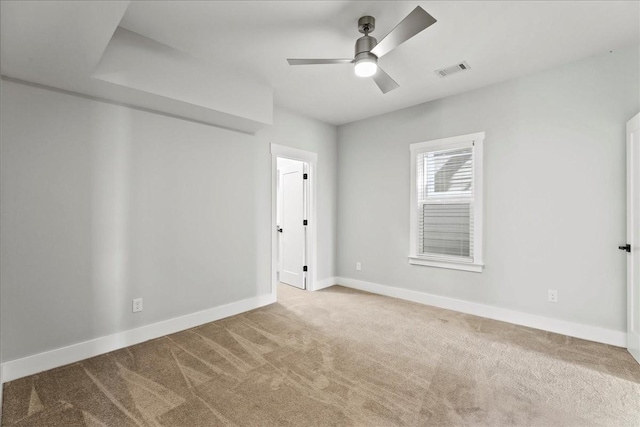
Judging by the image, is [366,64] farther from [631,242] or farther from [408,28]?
[631,242]

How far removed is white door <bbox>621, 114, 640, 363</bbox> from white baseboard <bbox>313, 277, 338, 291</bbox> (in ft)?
11.4

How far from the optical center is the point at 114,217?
2740mm

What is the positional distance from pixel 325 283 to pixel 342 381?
8.94 feet

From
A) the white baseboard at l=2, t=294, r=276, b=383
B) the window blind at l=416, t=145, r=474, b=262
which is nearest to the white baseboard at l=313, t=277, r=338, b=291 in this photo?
the white baseboard at l=2, t=294, r=276, b=383

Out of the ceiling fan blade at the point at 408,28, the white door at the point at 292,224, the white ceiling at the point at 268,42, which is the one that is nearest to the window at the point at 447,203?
the white ceiling at the point at 268,42

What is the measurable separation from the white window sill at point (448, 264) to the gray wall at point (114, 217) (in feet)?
6.81

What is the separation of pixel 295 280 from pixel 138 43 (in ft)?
12.1

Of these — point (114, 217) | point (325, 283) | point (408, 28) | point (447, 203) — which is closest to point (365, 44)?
point (408, 28)

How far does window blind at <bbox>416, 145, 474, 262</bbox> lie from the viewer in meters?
3.69

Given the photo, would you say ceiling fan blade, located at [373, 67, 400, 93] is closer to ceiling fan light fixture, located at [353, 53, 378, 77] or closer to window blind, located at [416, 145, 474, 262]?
ceiling fan light fixture, located at [353, 53, 378, 77]

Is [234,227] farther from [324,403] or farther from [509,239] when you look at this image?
[509,239]

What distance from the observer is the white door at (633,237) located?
247cm

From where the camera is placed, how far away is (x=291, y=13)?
7.29 feet

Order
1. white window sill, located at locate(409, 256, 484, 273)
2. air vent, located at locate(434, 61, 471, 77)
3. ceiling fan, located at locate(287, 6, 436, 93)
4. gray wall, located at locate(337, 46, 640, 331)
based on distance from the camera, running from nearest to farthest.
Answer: ceiling fan, located at locate(287, 6, 436, 93) → gray wall, located at locate(337, 46, 640, 331) → air vent, located at locate(434, 61, 471, 77) → white window sill, located at locate(409, 256, 484, 273)
